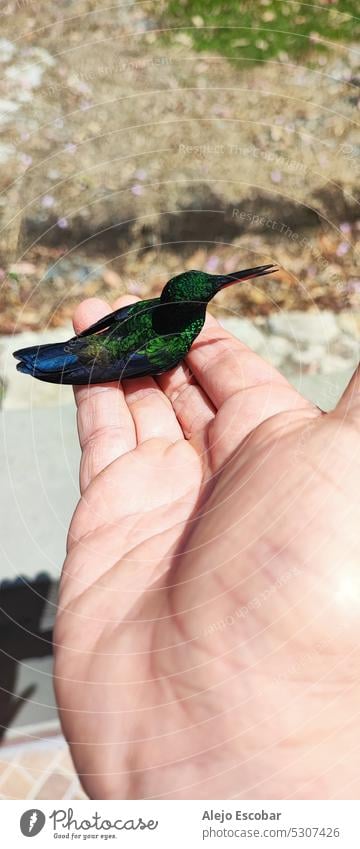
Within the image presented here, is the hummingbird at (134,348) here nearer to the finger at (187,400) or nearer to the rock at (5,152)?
the finger at (187,400)

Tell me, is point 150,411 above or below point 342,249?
below

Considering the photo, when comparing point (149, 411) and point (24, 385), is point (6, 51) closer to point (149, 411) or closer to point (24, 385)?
point (24, 385)

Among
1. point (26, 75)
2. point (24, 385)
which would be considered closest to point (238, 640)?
point (24, 385)

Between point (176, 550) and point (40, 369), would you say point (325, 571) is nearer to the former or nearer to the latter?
point (176, 550)

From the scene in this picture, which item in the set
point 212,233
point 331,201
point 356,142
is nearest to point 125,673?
point 212,233

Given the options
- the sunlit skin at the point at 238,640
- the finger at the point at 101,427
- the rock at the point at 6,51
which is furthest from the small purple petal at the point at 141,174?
the sunlit skin at the point at 238,640
